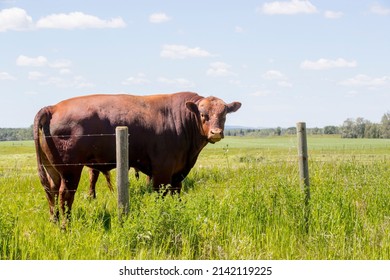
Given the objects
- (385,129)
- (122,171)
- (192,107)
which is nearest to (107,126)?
(192,107)

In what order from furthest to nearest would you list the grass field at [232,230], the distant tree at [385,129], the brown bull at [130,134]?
1. the distant tree at [385,129]
2. the brown bull at [130,134]
3. the grass field at [232,230]

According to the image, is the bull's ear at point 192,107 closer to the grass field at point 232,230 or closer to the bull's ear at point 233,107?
the bull's ear at point 233,107

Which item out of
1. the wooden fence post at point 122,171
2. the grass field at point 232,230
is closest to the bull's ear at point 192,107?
the grass field at point 232,230

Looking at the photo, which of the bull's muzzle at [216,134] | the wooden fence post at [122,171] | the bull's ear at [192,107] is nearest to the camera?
the wooden fence post at [122,171]

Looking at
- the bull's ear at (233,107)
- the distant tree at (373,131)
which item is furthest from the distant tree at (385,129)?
the bull's ear at (233,107)

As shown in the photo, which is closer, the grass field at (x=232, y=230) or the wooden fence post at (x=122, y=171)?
the grass field at (x=232, y=230)

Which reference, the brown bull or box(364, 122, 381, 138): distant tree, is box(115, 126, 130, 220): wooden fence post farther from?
box(364, 122, 381, 138): distant tree

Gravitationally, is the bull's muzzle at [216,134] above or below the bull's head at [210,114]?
below

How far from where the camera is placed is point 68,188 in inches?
336

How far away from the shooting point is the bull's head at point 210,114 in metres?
9.20

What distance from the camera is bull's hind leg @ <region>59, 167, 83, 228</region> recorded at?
845cm

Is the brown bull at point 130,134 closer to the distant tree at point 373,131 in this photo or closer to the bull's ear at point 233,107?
the bull's ear at point 233,107

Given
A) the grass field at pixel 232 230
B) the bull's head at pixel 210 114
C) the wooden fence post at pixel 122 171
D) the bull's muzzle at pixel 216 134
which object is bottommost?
the grass field at pixel 232 230

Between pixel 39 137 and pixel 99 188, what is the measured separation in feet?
13.3
